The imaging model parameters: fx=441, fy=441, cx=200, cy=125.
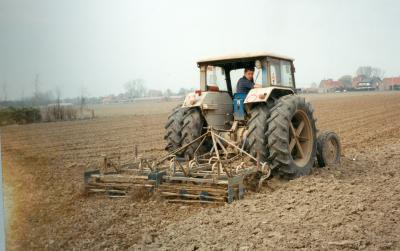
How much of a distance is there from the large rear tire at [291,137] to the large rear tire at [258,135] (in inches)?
3.3

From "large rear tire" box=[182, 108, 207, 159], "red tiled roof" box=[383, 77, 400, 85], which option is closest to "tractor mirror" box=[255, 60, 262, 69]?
"large rear tire" box=[182, 108, 207, 159]

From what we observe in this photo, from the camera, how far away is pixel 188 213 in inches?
175

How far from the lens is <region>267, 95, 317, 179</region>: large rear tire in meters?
5.29

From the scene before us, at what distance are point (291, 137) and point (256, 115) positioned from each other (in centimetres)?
73

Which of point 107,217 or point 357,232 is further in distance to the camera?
point 107,217

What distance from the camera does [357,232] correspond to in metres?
3.44

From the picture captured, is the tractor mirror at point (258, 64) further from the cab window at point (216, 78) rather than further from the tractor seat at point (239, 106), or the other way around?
the cab window at point (216, 78)

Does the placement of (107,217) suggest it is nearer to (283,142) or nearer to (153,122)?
(283,142)

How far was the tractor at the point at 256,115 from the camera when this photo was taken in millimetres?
5363

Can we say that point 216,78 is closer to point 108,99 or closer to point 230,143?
point 230,143

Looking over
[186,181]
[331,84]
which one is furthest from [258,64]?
[186,181]

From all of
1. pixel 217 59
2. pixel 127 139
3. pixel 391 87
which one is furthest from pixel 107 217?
pixel 127 139

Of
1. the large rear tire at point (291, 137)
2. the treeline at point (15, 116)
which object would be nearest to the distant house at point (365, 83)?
the large rear tire at point (291, 137)

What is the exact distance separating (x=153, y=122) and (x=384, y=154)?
463 inches
